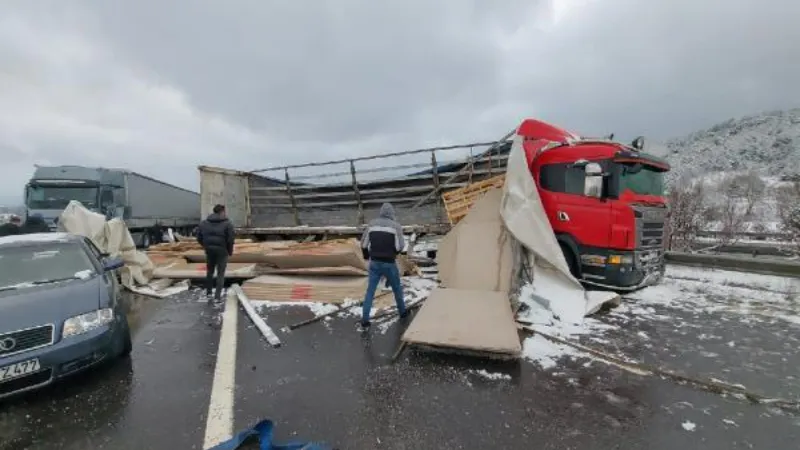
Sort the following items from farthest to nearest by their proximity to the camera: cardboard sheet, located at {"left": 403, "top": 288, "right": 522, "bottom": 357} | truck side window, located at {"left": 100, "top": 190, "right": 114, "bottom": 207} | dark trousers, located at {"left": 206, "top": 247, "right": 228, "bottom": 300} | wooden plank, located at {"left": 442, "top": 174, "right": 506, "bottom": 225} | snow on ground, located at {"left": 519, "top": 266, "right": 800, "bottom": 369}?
truck side window, located at {"left": 100, "top": 190, "right": 114, "bottom": 207}, wooden plank, located at {"left": 442, "top": 174, "right": 506, "bottom": 225}, dark trousers, located at {"left": 206, "top": 247, "right": 228, "bottom": 300}, snow on ground, located at {"left": 519, "top": 266, "right": 800, "bottom": 369}, cardboard sheet, located at {"left": 403, "top": 288, "right": 522, "bottom": 357}

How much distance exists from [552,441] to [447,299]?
2.71 metres

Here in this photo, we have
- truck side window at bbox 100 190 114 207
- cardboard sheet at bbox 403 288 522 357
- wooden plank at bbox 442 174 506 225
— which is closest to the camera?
cardboard sheet at bbox 403 288 522 357

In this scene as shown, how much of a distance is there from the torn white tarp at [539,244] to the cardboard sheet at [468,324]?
1211mm

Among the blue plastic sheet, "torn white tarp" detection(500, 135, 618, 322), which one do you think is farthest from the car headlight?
"torn white tarp" detection(500, 135, 618, 322)

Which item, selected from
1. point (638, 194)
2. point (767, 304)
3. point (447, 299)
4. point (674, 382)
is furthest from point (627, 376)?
point (767, 304)

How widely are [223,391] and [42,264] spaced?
2.75 meters

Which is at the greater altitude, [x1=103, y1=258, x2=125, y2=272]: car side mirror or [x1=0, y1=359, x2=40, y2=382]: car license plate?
[x1=103, y1=258, x2=125, y2=272]: car side mirror

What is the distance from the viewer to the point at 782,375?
13.9 feet

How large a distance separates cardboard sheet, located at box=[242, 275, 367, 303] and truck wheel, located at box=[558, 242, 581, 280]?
12.2 ft

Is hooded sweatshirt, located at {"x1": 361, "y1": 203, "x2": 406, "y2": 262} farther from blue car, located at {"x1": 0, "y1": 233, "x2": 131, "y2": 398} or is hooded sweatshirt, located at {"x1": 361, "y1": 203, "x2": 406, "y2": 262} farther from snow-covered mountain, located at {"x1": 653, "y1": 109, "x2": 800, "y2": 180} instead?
snow-covered mountain, located at {"x1": 653, "y1": 109, "x2": 800, "y2": 180}

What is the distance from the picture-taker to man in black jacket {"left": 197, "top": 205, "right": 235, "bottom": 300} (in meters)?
7.26

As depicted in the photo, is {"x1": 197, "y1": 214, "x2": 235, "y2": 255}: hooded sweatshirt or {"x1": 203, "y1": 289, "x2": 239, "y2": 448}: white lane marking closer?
{"x1": 203, "y1": 289, "x2": 239, "y2": 448}: white lane marking

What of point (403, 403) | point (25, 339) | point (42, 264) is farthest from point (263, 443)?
point (42, 264)

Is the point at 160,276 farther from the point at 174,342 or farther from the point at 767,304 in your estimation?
the point at 767,304
